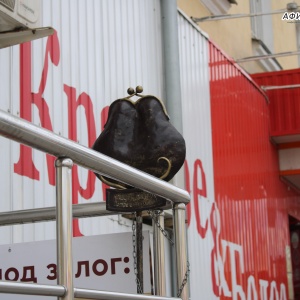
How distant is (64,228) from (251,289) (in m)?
8.05

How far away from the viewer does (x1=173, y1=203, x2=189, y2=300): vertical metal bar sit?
329 cm

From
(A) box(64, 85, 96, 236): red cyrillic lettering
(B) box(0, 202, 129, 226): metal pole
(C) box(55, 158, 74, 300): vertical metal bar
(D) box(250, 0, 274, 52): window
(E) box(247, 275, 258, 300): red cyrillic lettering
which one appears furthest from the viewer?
(D) box(250, 0, 274, 52): window

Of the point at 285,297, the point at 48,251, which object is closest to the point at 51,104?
the point at 48,251

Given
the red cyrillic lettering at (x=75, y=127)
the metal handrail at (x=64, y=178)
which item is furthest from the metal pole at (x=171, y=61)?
the metal handrail at (x=64, y=178)

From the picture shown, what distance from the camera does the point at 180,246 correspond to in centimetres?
329

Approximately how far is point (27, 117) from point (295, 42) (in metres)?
13.8

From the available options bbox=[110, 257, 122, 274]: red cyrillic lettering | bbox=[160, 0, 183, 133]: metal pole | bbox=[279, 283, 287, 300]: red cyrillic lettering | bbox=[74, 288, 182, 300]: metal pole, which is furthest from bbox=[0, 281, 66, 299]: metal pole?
bbox=[279, 283, 287, 300]: red cyrillic lettering

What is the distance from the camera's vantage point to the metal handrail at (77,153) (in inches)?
91.7

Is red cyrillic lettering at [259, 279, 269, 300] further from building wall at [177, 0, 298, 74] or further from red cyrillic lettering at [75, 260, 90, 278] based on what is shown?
red cyrillic lettering at [75, 260, 90, 278]

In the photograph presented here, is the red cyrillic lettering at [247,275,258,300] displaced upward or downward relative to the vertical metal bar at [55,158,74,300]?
downward

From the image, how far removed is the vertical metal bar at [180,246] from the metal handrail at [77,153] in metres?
0.04

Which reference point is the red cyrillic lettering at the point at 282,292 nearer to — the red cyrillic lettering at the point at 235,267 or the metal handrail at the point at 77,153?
the red cyrillic lettering at the point at 235,267

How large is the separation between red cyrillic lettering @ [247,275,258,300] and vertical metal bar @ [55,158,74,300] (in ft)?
25.7

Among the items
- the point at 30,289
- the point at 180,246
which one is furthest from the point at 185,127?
the point at 30,289
